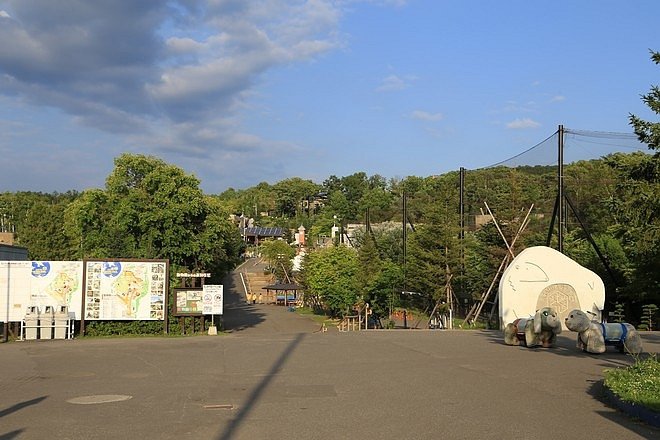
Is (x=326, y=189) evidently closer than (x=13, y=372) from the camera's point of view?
No

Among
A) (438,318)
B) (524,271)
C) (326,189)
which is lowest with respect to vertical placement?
(438,318)

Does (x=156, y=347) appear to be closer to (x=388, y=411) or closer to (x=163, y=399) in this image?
(x=163, y=399)

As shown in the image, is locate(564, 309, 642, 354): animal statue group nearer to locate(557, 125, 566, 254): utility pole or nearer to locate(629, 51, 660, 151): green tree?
locate(629, 51, 660, 151): green tree

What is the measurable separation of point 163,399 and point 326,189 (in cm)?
15034

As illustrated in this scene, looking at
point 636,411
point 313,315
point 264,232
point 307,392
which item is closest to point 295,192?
point 264,232

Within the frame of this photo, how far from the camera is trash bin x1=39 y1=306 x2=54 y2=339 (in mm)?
22328

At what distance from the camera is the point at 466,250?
42.2 metres

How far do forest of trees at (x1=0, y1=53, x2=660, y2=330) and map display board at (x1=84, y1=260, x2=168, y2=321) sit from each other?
420 cm

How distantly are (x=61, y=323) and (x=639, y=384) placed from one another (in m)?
18.9

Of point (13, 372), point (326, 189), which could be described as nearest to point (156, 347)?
point (13, 372)

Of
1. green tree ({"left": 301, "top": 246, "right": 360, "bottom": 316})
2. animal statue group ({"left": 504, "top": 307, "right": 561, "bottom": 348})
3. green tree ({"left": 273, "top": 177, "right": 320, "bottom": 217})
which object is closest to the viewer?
animal statue group ({"left": 504, "top": 307, "right": 561, "bottom": 348})

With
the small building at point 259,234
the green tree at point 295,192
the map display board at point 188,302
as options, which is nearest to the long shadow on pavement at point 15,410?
the map display board at point 188,302

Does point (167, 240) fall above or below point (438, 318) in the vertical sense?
above

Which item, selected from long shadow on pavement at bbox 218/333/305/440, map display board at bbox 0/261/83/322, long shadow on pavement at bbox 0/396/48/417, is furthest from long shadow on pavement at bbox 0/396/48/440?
map display board at bbox 0/261/83/322
